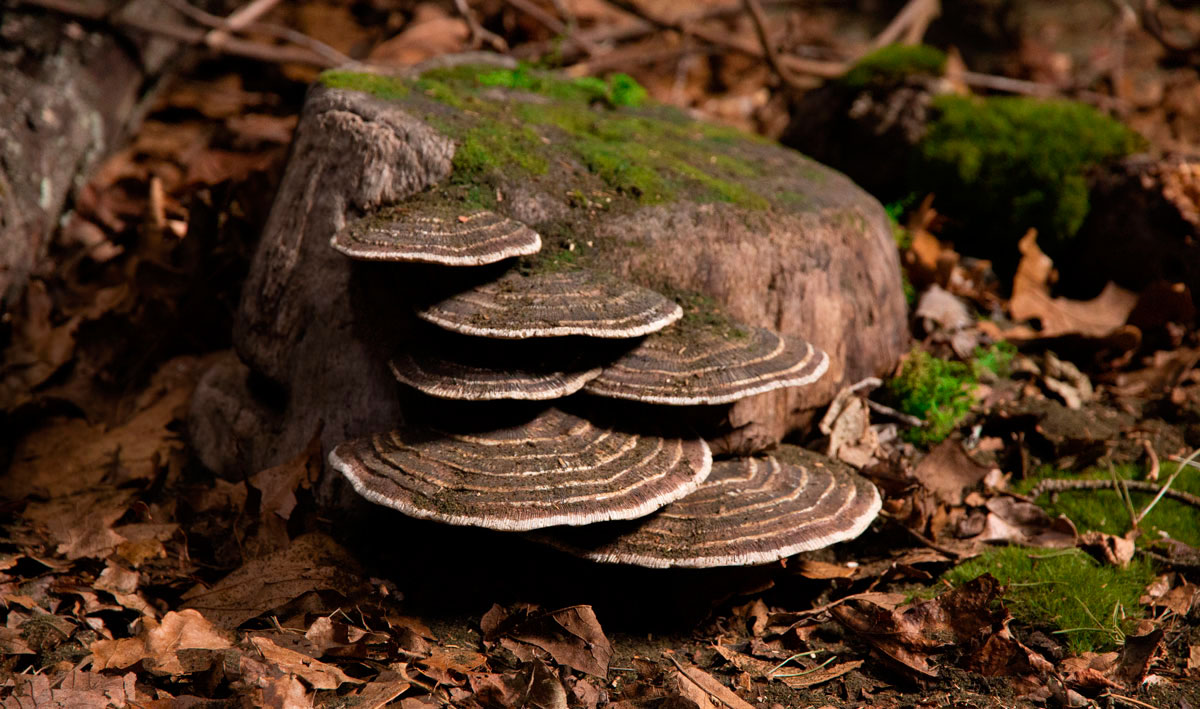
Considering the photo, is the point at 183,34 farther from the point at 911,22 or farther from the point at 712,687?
the point at 911,22

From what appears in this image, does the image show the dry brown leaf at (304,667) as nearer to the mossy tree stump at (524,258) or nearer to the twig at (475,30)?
the mossy tree stump at (524,258)

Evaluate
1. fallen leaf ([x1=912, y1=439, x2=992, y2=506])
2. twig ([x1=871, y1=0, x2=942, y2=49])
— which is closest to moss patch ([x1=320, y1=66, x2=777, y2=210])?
fallen leaf ([x1=912, y1=439, x2=992, y2=506])

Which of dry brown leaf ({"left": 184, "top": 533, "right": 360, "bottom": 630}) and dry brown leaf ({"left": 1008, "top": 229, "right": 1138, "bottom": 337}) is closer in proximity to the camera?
dry brown leaf ({"left": 184, "top": 533, "right": 360, "bottom": 630})

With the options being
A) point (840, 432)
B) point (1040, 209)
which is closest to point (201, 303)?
point (840, 432)

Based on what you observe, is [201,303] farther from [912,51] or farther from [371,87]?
[912,51]

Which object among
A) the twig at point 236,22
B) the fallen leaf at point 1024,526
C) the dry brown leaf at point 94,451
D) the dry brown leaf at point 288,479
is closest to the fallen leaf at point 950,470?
the fallen leaf at point 1024,526

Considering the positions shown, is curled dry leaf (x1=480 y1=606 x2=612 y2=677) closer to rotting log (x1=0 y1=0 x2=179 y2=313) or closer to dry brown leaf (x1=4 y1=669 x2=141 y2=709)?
dry brown leaf (x1=4 y1=669 x2=141 y2=709)
